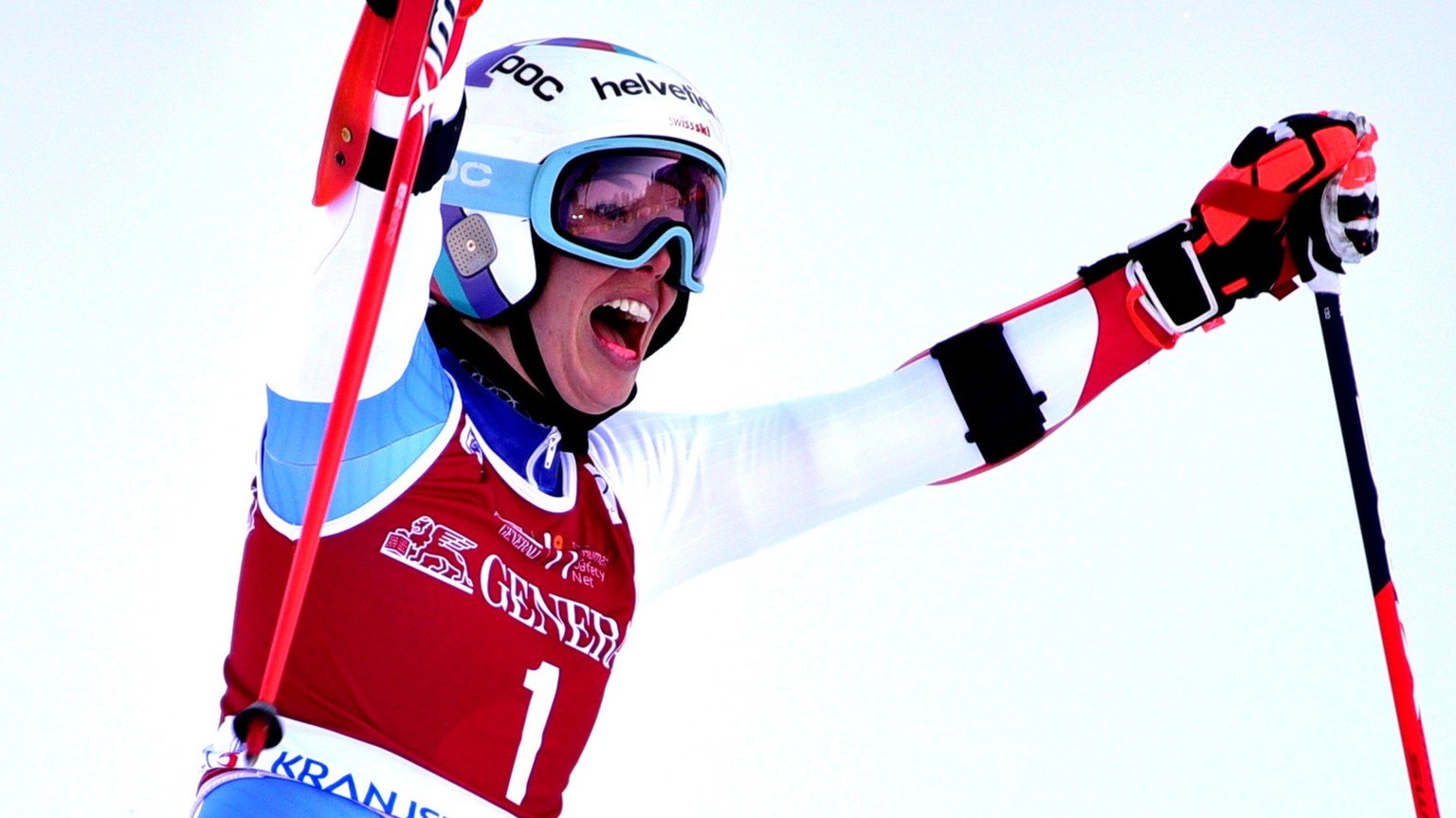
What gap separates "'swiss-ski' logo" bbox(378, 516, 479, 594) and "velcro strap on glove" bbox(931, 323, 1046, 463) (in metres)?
0.88

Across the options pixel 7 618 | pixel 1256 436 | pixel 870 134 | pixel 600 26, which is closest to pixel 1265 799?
pixel 1256 436

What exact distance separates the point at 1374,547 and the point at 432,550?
4.47 ft

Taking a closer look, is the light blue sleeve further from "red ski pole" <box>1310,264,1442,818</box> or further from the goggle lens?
"red ski pole" <box>1310,264,1442,818</box>

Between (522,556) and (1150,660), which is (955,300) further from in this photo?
(522,556)

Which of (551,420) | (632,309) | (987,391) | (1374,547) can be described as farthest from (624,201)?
(1374,547)

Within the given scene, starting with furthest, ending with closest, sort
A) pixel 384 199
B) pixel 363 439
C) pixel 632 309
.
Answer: pixel 632 309 → pixel 363 439 → pixel 384 199

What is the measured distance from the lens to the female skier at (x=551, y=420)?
6.97 feet

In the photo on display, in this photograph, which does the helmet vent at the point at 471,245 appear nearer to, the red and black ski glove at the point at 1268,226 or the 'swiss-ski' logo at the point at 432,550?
the 'swiss-ski' logo at the point at 432,550

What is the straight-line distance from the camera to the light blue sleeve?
2.02 meters

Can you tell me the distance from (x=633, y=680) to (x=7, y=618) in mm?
1190

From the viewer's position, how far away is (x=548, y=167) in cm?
242

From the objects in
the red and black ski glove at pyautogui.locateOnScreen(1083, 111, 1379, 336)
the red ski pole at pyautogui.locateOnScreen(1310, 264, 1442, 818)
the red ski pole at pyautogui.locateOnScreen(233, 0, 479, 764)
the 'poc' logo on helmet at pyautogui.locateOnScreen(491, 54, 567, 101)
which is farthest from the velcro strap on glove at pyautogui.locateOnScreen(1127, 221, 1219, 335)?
the red ski pole at pyautogui.locateOnScreen(233, 0, 479, 764)

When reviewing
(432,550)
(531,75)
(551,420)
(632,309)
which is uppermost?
(531,75)

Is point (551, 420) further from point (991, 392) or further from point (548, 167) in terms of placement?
point (991, 392)
